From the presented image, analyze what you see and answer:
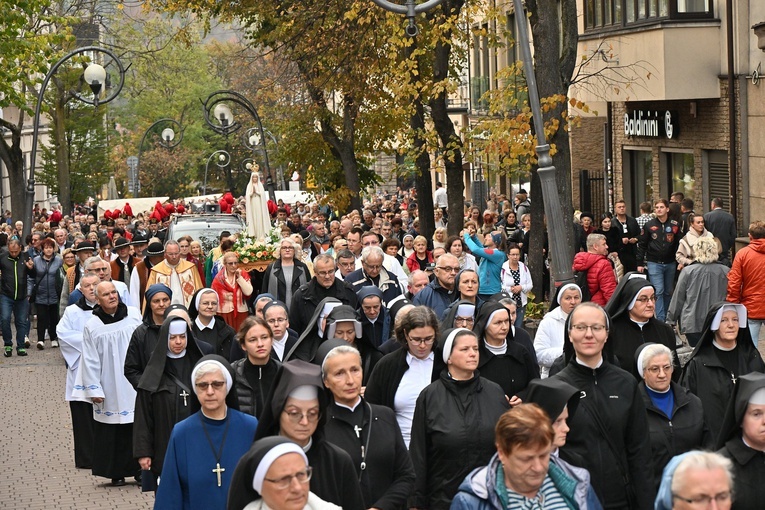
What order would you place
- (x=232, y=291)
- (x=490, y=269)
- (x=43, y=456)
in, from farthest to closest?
1. (x=490, y=269)
2. (x=232, y=291)
3. (x=43, y=456)

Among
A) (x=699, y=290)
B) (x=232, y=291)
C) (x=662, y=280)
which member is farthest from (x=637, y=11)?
(x=232, y=291)

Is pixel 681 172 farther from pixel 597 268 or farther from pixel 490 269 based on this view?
pixel 597 268

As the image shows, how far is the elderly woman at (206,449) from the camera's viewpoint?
7.19 m

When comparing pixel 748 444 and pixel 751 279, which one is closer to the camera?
pixel 748 444

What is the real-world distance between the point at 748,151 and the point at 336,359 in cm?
1894

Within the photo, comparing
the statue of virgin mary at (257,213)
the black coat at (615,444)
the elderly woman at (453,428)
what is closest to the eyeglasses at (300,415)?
the elderly woman at (453,428)

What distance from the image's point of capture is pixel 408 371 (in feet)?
28.7

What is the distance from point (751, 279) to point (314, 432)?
976cm

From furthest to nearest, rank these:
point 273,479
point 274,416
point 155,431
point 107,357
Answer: point 107,357 < point 155,431 < point 274,416 < point 273,479

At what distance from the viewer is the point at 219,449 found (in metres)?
7.29

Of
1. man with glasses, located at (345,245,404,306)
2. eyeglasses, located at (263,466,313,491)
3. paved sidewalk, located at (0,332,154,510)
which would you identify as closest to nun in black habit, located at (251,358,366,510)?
eyeglasses, located at (263,466,313,491)

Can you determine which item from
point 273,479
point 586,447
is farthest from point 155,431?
point 273,479

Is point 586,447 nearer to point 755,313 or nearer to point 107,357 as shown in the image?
point 107,357

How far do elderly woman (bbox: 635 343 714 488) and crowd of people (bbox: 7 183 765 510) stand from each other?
1cm
